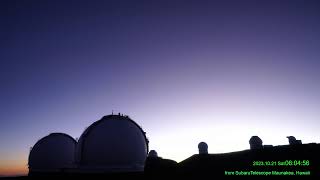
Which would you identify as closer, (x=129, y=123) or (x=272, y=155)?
(x=272, y=155)

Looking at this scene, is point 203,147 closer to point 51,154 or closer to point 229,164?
point 229,164

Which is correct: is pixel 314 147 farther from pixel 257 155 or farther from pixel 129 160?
pixel 129 160

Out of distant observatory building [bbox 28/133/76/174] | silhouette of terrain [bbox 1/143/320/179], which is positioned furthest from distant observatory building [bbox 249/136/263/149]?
distant observatory building [bbox 28/133/76/174]

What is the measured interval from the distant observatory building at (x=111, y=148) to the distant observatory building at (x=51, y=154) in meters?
8.13

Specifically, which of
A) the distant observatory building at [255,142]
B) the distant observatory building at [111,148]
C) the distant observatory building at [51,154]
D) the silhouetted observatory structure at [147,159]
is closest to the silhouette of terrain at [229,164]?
the silhouetted observatory structure at [147,159]

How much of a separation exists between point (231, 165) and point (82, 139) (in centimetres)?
1679

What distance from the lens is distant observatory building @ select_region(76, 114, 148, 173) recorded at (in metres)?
26.2

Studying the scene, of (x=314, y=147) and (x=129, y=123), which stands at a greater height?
(x=129, y=123)

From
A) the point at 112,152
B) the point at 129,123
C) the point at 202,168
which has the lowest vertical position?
the point at 202,168

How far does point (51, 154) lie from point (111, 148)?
43.9 ft

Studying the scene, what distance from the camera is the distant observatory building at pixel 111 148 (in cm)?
2622

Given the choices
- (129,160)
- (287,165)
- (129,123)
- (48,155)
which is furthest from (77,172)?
(287,165)

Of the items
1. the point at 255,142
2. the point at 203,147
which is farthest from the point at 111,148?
the point at 255,142

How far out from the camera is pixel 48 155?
1378 inches
